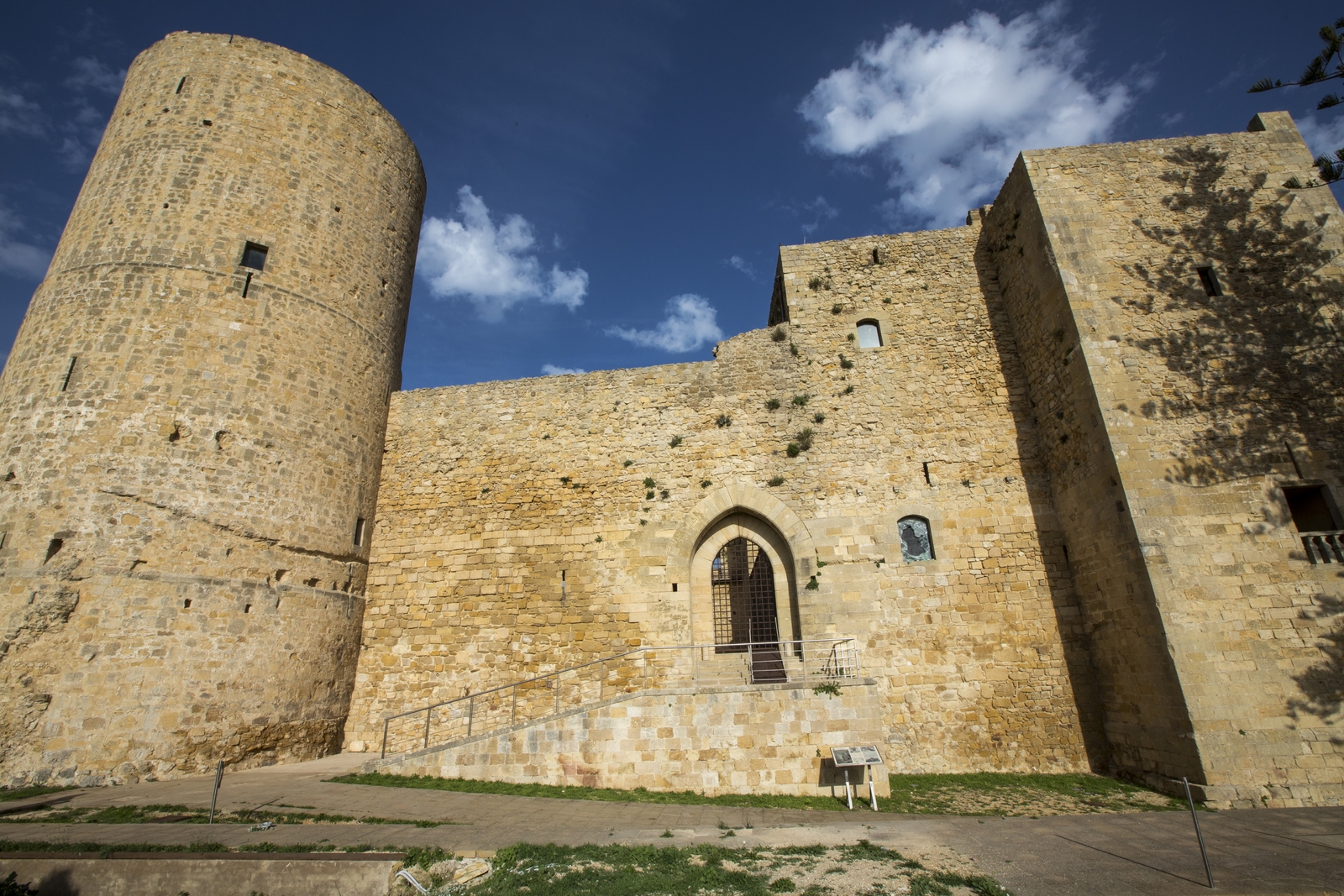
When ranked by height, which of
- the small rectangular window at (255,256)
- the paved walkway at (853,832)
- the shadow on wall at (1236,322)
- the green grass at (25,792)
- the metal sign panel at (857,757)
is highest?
the small rectangular window at (255,256)

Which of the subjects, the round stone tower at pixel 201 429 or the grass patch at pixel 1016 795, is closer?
the grass patch at pixel 1016 795

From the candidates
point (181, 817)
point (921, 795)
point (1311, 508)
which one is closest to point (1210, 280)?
point (1311, 508)

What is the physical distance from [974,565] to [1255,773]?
4727 mm

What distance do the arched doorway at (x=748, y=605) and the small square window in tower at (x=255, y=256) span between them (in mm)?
11153

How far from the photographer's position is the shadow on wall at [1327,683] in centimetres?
886

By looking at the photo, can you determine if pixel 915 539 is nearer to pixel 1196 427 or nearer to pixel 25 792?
pixel 1196 427

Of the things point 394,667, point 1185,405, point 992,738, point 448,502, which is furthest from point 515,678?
point 1185,405

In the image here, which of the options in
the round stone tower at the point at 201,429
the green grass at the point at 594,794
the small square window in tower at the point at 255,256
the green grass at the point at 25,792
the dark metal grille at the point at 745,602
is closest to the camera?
the green grass at the point at 25,792

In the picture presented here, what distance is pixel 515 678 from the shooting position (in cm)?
1266

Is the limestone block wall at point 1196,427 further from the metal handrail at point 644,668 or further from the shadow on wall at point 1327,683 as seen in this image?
the metal handrail at point 644,668

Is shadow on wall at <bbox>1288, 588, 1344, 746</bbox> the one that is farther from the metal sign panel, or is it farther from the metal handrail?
the metal handrail

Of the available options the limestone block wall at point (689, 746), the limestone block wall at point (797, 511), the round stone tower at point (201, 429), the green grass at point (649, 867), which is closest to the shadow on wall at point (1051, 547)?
the limestone block wall at point (797, 511)

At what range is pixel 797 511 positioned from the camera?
512 inches

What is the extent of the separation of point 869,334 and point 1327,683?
938 cm
